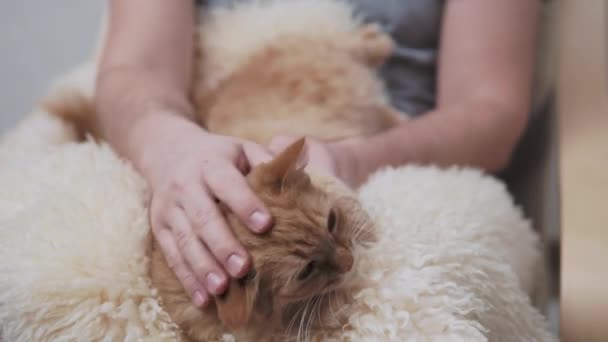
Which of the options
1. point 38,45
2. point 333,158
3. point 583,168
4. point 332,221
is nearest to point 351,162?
point 333,158

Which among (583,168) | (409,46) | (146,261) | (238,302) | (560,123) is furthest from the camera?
(409,46)

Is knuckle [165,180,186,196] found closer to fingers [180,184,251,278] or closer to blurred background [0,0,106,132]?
fingers [180,184,251,278]

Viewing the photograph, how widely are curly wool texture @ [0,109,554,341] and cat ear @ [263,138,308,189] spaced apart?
0.43 ft

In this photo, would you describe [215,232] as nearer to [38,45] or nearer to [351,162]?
[351,162]

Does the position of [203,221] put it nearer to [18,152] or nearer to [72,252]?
[72,252]

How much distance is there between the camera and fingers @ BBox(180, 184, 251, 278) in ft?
1.75

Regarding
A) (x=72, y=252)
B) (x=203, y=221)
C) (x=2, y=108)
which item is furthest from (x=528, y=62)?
(x=2, y=108)

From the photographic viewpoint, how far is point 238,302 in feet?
1.72

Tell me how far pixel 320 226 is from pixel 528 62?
625 mm

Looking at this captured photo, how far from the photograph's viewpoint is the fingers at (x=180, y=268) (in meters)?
0.56

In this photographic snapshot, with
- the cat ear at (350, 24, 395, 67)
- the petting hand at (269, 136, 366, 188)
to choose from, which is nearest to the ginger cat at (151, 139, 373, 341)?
the petting hand at (269, 136, 366, 188)

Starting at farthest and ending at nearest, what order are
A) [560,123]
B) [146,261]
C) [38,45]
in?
[38,45], [560,123], [146,261]

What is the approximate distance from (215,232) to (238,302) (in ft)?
0.25

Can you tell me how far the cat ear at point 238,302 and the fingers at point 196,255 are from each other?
0.01m
